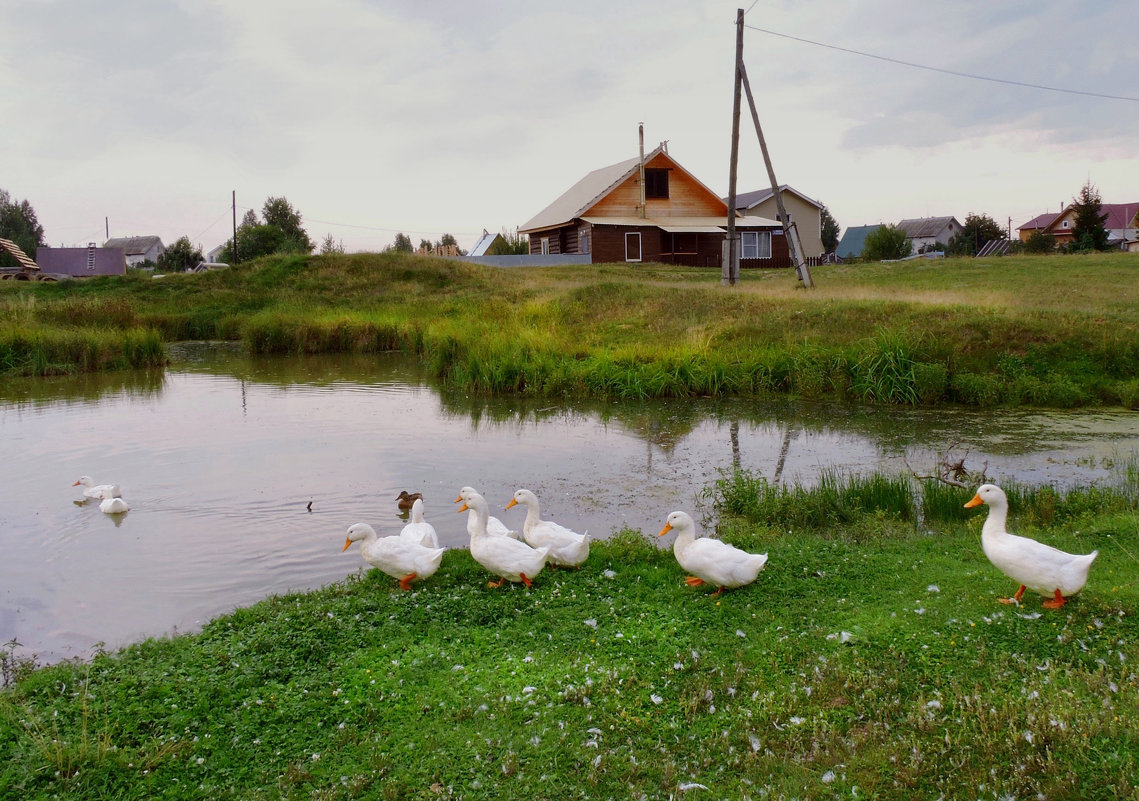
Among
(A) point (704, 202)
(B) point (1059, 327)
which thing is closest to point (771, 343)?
(B) point (1059, 327)

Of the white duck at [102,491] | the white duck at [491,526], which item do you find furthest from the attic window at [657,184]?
the white duck at [491,526]

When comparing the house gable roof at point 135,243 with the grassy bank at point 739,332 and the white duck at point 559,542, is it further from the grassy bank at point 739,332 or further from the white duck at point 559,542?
the white duck at point 559,542

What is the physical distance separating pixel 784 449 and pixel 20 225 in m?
97.9

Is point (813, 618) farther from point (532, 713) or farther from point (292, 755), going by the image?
point (292, 755)

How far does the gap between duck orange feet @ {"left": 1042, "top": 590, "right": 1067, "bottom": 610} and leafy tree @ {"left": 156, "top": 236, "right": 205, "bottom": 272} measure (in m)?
73.9

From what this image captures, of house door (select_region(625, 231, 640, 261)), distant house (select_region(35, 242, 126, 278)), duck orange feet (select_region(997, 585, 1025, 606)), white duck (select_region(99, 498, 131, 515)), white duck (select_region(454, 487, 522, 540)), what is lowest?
duck orange feet (select_region(997, 585, 1025, 606))

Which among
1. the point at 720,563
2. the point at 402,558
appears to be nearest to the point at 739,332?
the point at 720,563

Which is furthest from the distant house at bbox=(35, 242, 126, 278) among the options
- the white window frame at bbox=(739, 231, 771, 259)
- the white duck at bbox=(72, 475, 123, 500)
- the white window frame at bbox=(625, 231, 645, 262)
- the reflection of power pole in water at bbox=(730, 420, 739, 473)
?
the reflection of power pole in water at bbox=(730, 420, 739, 473)

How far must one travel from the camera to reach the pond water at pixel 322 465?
8.12 m

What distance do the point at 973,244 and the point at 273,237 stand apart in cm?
5735

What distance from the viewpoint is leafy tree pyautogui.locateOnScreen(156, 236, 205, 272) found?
7100 cm

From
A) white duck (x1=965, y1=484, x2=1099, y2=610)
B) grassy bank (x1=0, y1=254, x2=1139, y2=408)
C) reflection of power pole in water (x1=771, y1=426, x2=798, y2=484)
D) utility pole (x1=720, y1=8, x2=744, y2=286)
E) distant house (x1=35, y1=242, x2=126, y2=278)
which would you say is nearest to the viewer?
white duck (x1=965, y1=484, x2=1099, y2=610)

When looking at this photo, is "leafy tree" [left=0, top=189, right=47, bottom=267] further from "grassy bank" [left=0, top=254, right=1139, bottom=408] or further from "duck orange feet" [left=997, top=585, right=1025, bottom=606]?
"duck orange feet" [left=997, top=585, right=1025, bottom=606]

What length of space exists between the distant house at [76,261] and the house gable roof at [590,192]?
91.1ft
